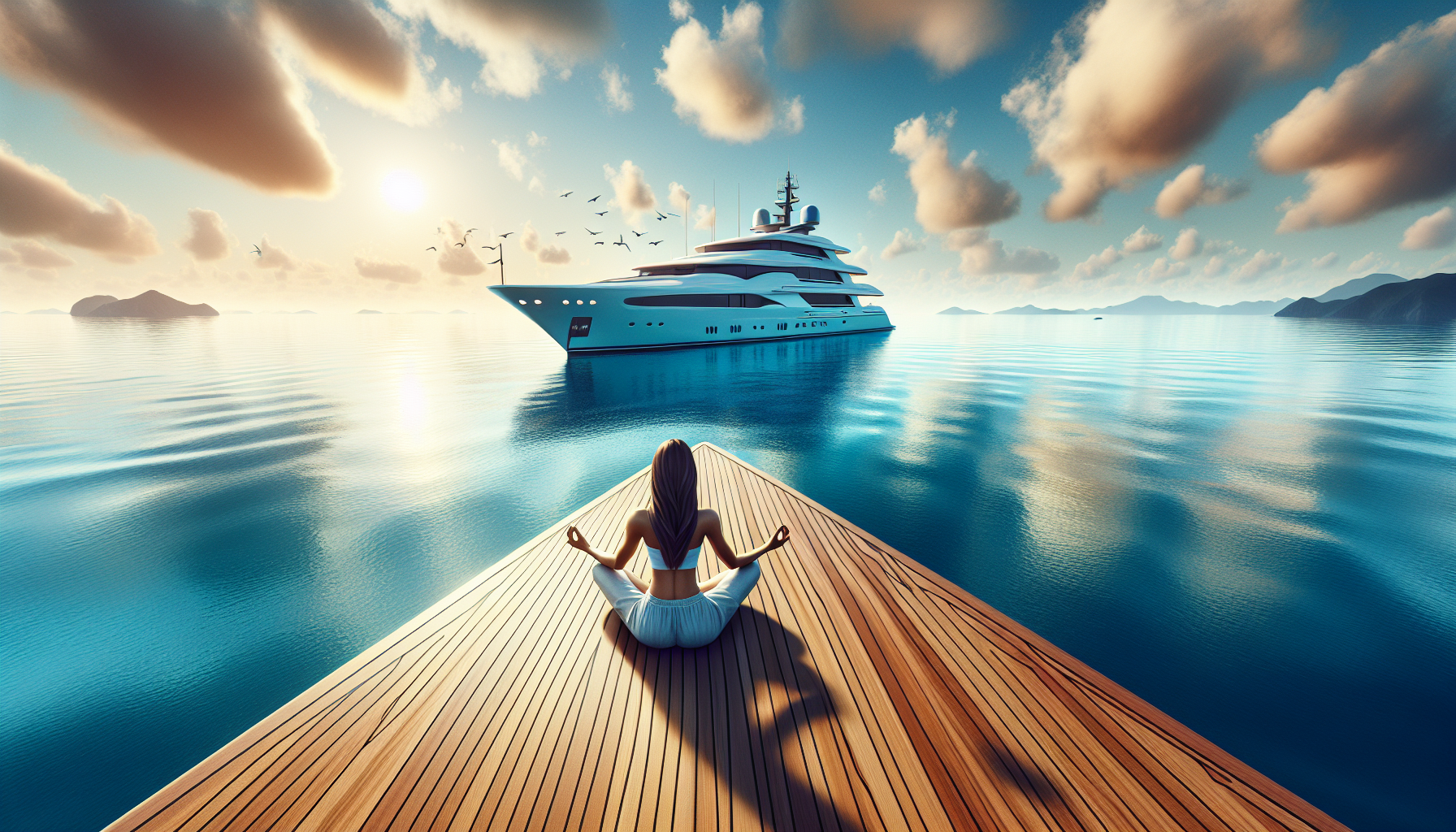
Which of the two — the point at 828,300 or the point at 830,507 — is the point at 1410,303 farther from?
the point at 830,507

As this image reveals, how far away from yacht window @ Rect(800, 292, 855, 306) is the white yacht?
10cm

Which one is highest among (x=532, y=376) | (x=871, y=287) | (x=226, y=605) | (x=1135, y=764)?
(x=871, y=287)

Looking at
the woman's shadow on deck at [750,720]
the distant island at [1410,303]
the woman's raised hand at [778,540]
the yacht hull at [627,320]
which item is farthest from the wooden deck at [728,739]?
the distant island at [1410,303]

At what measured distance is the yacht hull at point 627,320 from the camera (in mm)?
24188

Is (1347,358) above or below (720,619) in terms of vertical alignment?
above

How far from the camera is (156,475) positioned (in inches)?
382

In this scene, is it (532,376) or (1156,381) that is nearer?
(1156,381)

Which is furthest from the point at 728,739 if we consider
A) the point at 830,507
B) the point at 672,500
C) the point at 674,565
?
the point at 830,507

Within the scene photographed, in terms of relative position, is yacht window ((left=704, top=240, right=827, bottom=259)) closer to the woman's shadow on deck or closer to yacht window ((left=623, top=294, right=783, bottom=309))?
yacht window ((left=623, top=294, right=783, bottom=309))

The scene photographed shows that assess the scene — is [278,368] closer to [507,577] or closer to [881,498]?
[507,577]

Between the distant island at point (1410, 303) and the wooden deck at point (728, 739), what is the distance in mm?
153036

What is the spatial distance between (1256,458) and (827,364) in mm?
17824

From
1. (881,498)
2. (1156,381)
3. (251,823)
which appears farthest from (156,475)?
(1156,381)

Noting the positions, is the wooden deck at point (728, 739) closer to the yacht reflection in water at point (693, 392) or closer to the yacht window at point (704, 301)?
the yacht reflection in water at point (693, 392)
